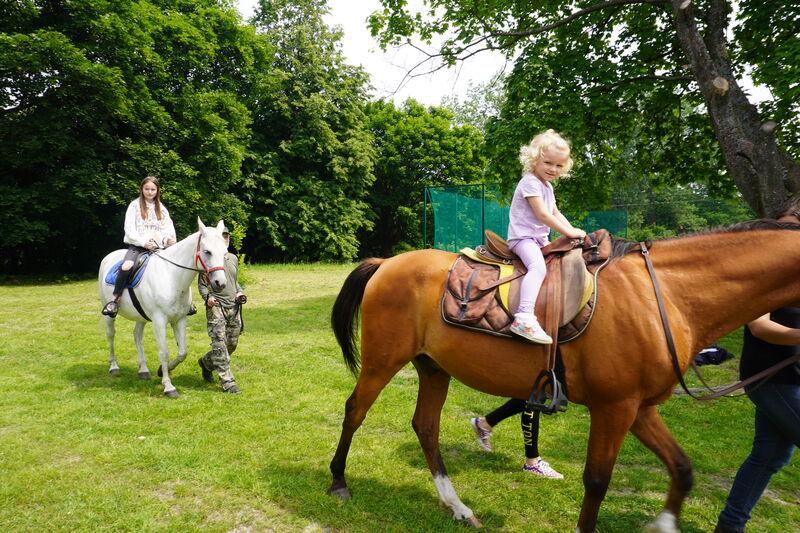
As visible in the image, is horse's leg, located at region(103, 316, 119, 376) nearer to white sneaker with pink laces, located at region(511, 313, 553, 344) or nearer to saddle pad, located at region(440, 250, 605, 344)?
saddle pad, located at region(440, 250, 605, 344)

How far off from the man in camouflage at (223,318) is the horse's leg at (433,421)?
3.20 meters

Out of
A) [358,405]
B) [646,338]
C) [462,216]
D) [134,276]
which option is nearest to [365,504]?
[358,405]

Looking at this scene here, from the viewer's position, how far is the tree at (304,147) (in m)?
28.7

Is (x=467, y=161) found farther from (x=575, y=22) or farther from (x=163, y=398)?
(x=163, y=398)

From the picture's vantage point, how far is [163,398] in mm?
5609

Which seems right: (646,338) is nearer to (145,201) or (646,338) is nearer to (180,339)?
(180,339)

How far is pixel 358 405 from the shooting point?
11.3ft

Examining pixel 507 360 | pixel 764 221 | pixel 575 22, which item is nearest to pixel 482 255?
pixel 507 360

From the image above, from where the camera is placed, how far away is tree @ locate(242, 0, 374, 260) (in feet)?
94.3

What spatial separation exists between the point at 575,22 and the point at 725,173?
4919 mm

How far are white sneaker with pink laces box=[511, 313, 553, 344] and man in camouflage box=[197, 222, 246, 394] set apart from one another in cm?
414

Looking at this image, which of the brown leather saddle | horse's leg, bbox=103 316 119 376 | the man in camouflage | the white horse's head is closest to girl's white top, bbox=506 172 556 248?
the brown leather saddle

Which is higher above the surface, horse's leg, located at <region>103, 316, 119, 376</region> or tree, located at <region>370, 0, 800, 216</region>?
tree, located at <region>370, 0, 800, 216</region>

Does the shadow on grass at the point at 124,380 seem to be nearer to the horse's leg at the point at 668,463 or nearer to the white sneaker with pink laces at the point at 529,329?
the white sneaker with pink laces at the point at 529,329
